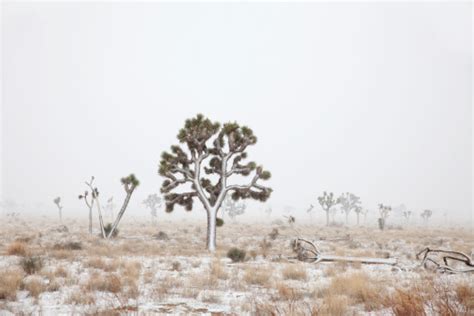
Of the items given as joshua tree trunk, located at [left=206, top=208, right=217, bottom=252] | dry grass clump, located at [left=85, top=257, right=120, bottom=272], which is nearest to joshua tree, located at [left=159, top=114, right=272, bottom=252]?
joshua tree trunk, located at [left=206, top=208, right=217, bottom=252]

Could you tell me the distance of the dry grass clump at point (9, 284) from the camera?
7.14 meters

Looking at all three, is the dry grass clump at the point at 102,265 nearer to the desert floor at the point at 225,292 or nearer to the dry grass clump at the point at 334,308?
the desert floor at the point at 225,292

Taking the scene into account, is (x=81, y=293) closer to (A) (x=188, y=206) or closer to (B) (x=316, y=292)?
(B) (x=316, y=292)

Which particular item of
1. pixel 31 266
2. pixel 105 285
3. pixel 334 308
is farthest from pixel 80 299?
pixel 334 308

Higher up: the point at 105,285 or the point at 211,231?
the point at 105,285

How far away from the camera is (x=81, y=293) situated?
7.27 m

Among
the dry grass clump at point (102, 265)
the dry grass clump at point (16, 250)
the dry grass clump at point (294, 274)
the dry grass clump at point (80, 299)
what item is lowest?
the dry grass clump at point (16, 250)

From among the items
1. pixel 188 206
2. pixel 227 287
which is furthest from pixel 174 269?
pixel 188 206

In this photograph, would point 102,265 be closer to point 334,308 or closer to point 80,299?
point 80,299

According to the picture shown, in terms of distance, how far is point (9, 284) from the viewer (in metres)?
7.72

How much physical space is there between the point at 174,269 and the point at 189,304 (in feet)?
15.3

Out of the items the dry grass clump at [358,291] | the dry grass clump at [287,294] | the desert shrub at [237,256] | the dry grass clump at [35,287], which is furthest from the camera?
the desert shrub at [237,256]

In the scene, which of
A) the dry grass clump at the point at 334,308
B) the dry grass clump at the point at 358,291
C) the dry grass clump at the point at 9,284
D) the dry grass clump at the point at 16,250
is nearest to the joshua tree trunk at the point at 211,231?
the dry grass clump at the point at 16,250

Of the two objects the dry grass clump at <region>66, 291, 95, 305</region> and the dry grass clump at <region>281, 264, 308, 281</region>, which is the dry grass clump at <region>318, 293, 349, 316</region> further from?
the dry grass clump at <region>66, 291, 95, 305</region>
